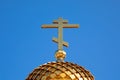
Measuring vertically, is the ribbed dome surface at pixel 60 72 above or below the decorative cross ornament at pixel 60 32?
below

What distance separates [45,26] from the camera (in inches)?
779

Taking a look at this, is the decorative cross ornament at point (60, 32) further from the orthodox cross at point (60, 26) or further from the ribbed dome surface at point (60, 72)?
the ribbed dome surface at point (60, 72)

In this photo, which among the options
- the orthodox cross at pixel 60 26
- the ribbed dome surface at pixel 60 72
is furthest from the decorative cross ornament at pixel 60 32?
the ribbed dome surface at pixel 60 72

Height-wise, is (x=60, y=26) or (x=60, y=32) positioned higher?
(x=60, y=26)

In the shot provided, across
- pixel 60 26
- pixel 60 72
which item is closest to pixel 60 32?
pixel 60 26

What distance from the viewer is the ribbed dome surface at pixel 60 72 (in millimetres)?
18605

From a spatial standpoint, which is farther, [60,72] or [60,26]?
[60,26]

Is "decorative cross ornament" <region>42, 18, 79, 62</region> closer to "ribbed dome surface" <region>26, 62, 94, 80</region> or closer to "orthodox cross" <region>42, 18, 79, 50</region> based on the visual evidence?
"orthodox cross" <region>42, 18, 79, 50</region>

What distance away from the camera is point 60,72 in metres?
18.6

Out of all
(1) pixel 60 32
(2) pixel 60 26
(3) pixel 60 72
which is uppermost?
(2) pixel 60 26

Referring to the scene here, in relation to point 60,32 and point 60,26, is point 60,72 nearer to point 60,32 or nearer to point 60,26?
point 60,32

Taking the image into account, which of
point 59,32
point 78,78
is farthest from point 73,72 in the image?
point 59,32

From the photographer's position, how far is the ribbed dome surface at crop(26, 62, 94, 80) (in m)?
18.6

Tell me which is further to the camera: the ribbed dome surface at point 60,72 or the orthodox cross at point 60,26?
the orthodox cross at point 60,26
